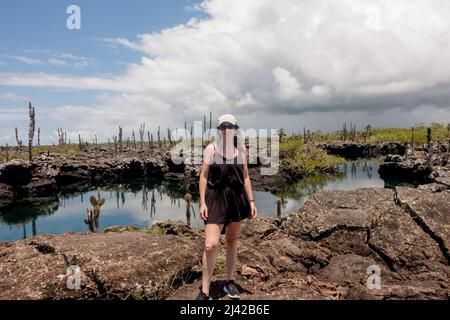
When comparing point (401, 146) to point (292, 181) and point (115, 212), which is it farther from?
point (115, 212)

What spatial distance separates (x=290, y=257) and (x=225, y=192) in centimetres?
374

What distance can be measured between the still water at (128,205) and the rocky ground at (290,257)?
50.9 ft

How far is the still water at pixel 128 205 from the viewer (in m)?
32.8

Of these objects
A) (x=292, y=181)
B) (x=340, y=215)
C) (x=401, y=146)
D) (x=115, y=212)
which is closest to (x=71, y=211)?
(x=115, y=212)

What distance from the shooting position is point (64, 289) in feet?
20.6

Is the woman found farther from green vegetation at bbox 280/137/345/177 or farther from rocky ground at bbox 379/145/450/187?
green vegetation at bbox 280/137/345/177

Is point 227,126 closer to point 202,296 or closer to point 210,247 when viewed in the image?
point 210,247

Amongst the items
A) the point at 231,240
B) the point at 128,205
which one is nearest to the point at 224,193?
the point at 231,240

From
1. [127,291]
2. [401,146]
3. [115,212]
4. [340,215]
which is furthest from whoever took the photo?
[401,146]

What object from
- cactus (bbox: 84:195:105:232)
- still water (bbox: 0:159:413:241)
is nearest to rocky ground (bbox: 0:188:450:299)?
cactus (bbox: 84:195:105:232)

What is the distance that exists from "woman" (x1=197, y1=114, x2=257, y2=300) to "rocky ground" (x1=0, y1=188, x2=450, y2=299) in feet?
2.85

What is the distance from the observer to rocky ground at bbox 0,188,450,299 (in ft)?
21.1
